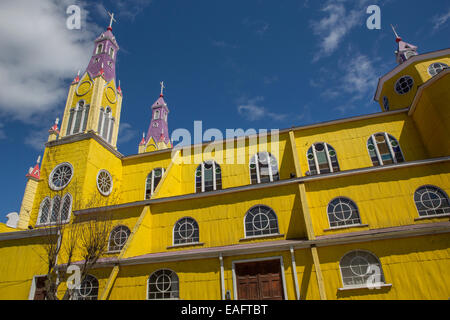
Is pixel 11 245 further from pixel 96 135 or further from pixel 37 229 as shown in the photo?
pixel 96 135

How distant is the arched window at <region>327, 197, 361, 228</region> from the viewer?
14664 mm

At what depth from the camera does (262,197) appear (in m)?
16.0

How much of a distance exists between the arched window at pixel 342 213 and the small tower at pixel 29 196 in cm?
1867

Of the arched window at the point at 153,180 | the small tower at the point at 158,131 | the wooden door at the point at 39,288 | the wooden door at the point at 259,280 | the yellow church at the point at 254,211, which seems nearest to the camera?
the yellow church at the point at 254,211

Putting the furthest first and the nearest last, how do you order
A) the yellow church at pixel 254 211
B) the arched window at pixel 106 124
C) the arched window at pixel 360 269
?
1. the arched window at pixel 106 124
2. the yellow church at pixel 254 211
3. the arched window at pixel 360 269

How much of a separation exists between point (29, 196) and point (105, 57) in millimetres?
13087

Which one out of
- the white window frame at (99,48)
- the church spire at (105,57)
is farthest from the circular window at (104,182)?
the white window frame at (99,48)

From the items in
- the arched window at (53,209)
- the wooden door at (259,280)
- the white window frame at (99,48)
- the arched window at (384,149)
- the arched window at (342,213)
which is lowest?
the wooden door at (259,280)

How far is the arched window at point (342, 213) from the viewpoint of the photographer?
1466 cm

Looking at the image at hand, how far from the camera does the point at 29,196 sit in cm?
2038

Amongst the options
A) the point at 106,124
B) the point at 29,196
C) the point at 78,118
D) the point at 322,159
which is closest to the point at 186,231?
the point at 322,159

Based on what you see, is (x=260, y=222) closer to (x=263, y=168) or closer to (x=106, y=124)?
(x=263, y=168)

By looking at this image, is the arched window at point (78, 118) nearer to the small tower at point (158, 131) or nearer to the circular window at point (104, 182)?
the circular window at point (104, 182)
